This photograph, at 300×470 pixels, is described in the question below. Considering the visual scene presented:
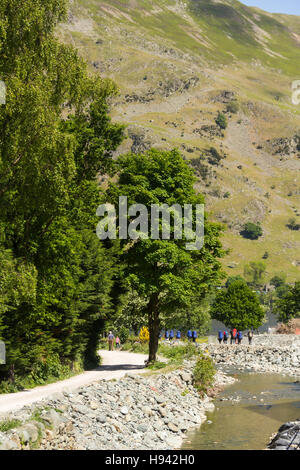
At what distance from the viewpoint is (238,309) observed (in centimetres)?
9938

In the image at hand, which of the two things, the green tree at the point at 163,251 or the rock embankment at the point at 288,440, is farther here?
the green tree at the point at 163,251

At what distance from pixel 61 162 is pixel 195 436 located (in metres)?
13.1

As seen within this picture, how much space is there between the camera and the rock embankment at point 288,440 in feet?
71.8

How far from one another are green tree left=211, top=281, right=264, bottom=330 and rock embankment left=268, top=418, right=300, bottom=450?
245ft

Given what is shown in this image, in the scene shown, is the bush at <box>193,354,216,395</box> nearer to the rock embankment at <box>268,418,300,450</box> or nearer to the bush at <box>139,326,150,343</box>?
the rock embankment at <box>268,418,300,450</box>

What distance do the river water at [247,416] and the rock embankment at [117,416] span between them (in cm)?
87

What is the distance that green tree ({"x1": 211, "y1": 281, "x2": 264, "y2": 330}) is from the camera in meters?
99.4

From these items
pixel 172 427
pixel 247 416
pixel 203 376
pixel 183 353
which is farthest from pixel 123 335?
pixel 172 427

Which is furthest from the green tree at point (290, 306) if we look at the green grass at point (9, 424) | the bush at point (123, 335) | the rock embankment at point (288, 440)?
the green grass at point (9, 424)

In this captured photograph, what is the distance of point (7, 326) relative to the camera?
25.3 metres

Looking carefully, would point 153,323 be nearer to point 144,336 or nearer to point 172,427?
point 172,427

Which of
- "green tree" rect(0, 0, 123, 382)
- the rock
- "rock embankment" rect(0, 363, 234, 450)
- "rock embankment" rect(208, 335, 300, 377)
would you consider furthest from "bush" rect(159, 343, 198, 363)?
the rock

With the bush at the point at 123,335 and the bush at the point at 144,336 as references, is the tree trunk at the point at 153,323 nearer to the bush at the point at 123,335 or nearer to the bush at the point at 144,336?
the bush at the point at 144,336
